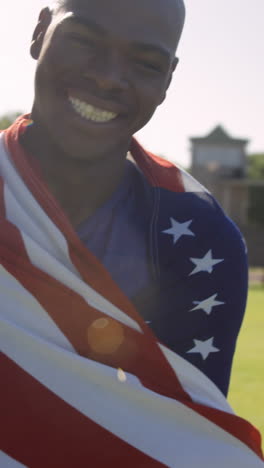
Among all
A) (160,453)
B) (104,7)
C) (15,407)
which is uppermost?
(104,7)

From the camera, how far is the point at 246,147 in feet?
167

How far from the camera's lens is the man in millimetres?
2039

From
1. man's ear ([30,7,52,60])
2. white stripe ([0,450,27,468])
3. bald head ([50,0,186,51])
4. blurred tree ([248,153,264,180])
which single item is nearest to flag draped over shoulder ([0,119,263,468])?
white stripe ([0,450,27,468])

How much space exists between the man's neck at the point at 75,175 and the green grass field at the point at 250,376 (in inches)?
151

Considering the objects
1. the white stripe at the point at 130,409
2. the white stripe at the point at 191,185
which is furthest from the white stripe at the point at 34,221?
the white stripe at the point at 191,185

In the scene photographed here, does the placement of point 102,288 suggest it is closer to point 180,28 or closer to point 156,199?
point 156,199

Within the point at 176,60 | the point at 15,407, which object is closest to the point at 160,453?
the point at 15,407

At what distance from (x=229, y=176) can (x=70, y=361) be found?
45.1 metres

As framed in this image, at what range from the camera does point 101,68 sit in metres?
2.07

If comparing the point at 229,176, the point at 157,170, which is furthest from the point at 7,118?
the point at 157,170

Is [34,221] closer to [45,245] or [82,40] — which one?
[45,245]

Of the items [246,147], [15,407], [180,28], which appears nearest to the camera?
[15,407]

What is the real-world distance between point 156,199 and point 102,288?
35 cm

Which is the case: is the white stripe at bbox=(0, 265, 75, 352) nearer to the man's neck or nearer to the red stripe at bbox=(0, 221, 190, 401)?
the red stripe at bbox=(0, 221, 190, 401)
